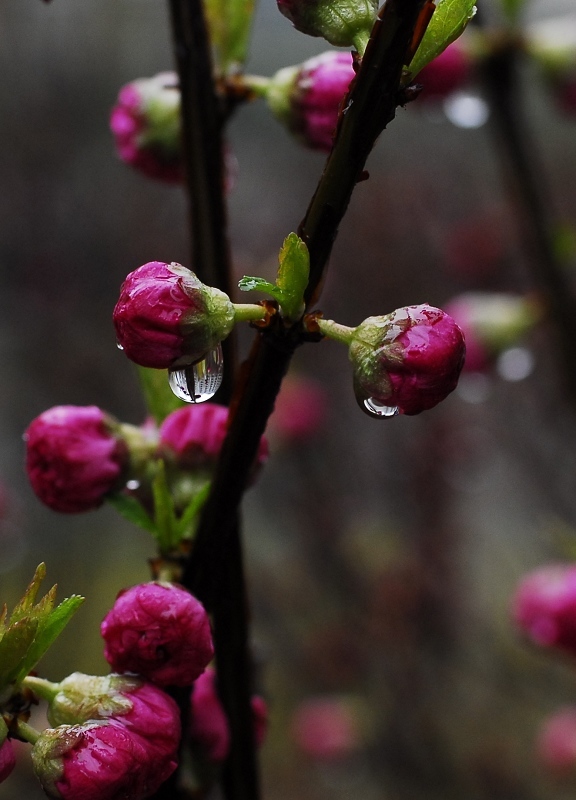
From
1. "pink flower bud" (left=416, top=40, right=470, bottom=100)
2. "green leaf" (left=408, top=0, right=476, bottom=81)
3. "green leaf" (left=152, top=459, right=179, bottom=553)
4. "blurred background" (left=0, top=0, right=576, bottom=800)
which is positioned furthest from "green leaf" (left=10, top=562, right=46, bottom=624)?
"blurred background" (left=0, top=0, right=576, bottom=800)

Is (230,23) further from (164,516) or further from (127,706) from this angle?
(127,706)

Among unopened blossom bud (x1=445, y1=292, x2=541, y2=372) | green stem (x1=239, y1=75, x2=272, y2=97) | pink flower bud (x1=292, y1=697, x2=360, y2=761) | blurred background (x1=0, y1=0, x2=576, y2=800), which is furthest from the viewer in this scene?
blurred background (x1=0, y1=0, x2=576, y2=800)

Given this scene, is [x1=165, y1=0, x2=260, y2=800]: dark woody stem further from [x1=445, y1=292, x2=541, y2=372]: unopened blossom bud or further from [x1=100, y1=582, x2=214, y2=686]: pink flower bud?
[x1=445, y1=292, x2=541, y2=372]: unopened blossom bud

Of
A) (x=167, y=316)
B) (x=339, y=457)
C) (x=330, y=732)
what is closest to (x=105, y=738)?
(x=167, y=316)

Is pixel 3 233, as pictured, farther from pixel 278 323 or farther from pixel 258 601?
pixel 278 323

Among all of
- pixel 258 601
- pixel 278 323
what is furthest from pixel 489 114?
pixel 258 601

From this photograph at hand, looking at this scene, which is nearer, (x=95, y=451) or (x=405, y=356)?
(x=405, y=356)
